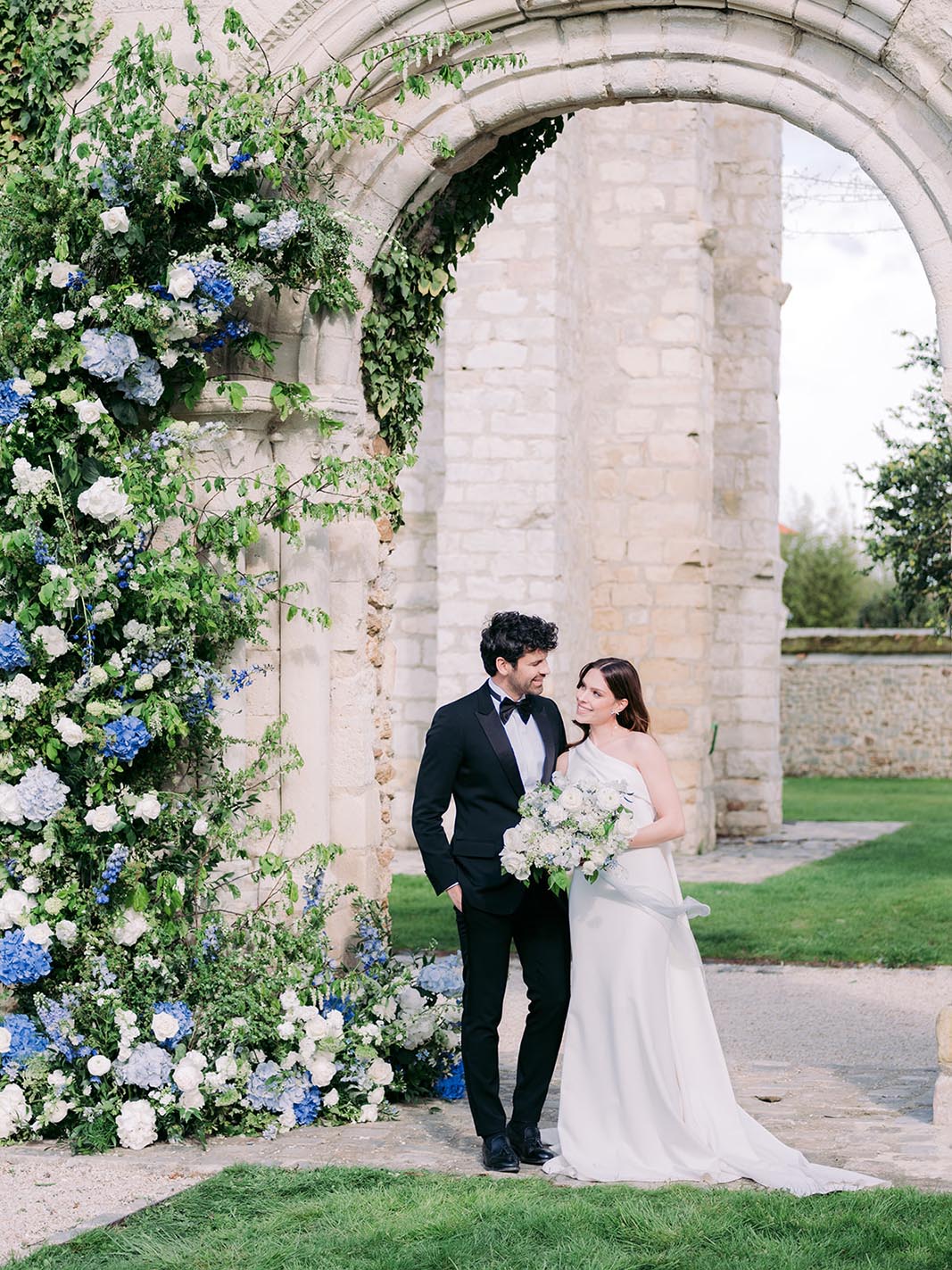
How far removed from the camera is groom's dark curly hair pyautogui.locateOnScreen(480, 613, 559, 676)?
5.11 metres

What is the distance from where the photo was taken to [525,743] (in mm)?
5242

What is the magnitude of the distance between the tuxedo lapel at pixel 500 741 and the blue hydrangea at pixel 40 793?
137 cm

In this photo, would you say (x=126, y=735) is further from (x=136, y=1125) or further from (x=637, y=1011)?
(x=637, y=1011)

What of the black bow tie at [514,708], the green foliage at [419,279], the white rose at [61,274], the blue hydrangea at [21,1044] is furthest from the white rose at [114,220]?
the blue hydrangea at [21,1044]

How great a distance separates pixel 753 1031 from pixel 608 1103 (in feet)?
8.23

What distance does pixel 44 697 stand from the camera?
5.49 m

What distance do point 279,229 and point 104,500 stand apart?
104 cm

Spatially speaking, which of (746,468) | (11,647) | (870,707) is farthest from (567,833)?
(870,707)

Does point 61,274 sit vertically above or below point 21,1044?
above

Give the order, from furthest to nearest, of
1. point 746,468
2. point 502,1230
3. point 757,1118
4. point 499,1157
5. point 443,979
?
point 746,468 < point 443,979 < point 757,1118 < point 499,1157 < point 502,1230

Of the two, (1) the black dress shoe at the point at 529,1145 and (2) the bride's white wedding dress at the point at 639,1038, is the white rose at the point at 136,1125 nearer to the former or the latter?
(1) the black dress shoe at the point at 529,1145

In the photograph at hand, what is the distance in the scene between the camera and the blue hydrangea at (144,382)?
566cm

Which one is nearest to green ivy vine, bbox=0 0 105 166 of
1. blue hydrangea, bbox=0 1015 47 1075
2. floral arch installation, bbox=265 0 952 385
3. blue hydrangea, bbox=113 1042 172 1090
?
floral arch installation, bbox=265 0 952 385

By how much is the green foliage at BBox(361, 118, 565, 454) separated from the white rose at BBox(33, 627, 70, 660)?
1607 mm
